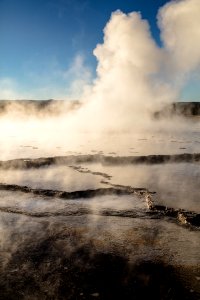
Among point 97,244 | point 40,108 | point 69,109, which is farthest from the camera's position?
point 40,108

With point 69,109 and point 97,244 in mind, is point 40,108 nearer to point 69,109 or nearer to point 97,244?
point 69,109

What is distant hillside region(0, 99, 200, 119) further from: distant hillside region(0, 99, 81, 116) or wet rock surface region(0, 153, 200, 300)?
wet rock surface region(0, 153, 200, 300)

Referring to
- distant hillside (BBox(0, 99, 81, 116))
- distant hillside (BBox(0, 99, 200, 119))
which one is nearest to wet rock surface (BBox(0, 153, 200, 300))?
distant hillside (BBox(0, 99, 200, 119))

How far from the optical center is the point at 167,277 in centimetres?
267

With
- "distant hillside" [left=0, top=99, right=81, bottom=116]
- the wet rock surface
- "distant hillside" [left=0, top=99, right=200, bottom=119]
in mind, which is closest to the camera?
the wet rock surface

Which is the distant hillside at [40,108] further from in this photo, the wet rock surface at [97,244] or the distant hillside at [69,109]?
the wet rock surface at [97,244]

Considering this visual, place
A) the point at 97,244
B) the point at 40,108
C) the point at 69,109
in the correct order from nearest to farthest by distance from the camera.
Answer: the point at 97,244
the point at 69,109
the point at 40,108

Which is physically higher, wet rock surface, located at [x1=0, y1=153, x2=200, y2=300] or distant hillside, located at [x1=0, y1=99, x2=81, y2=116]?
distant hillside, located at [x1=0, y1=99, x2=81, y2=116]

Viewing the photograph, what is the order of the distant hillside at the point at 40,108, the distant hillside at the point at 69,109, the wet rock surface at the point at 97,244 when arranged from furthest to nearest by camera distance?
the distant hillside at the point at 40,108, the distant hillside at the point at 69,109, the wet rock surface at the point at 97,244

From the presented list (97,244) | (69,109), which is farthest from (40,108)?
(97,244)

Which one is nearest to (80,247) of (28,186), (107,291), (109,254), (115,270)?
(109,254)

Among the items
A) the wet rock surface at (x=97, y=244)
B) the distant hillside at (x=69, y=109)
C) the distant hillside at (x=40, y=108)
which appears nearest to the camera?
the wet rock surface at (x=97, y=244)

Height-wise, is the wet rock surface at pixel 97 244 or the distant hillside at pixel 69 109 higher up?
the distant hillside at pixel 69 109

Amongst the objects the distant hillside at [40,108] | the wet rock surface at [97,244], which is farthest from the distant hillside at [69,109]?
the wet rock surface at [97,244]
